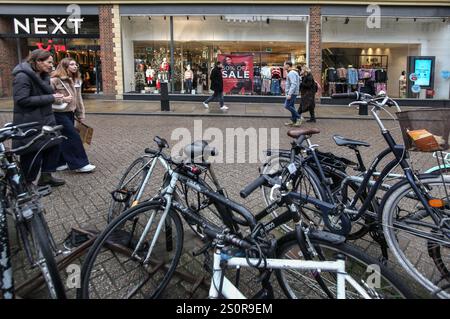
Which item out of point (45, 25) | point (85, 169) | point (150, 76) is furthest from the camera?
point (150, 76)

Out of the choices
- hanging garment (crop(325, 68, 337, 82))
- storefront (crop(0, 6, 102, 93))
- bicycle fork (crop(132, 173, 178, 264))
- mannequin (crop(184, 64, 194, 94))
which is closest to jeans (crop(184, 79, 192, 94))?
mannequin (crop(184, 64, 194, 94))

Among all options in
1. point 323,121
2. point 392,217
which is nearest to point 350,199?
point 392,217

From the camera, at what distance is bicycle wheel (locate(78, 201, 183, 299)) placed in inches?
107

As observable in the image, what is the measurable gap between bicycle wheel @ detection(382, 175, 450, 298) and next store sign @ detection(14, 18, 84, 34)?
17958 mm

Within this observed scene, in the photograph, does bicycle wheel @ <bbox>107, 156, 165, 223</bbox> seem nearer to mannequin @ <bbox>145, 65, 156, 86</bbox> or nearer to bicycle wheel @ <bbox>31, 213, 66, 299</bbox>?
bicycle wheel @ <bbox>31, 213, 66, 299</bbox>

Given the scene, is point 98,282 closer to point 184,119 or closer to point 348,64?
point 184,119

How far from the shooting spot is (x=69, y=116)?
5.84 m

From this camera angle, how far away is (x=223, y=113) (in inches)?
535

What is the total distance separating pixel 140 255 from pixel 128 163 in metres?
3.89

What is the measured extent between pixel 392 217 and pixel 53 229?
320 cm

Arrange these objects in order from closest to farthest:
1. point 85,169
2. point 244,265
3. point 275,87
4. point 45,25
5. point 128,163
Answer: point 244,265
point 85,169
point 128,163
point 275,87
point 45,25

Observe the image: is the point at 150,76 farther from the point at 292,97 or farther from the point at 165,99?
the point at 292,97

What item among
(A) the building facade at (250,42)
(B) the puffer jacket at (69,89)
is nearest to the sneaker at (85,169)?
(B) the puffer jacket at (69,89)

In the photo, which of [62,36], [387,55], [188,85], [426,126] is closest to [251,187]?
[426,126]
